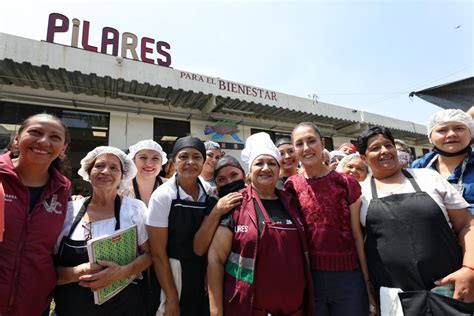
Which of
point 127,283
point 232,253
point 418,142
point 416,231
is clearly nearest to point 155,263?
point 127,283

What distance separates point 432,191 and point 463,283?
640mm

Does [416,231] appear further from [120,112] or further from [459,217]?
[120,112]

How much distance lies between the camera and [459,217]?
77.2 inches

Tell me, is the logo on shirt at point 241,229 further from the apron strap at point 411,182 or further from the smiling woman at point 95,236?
the apron strap at point 411,182

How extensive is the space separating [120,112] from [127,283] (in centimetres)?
628

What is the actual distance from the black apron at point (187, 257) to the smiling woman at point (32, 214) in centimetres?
83

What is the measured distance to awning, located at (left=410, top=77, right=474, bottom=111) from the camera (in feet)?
10.7

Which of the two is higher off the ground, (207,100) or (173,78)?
(173,78)

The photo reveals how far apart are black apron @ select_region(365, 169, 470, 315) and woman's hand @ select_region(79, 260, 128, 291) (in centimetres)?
196

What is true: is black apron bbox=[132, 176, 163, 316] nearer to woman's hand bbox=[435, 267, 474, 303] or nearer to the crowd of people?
the crowd of people

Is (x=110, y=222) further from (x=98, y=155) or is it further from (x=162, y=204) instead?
(x=98, y=155)

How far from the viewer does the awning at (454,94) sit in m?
3.26

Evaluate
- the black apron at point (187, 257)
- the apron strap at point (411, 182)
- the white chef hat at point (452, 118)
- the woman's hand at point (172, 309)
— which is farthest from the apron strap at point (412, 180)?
the woman's hand at point (172, 309)

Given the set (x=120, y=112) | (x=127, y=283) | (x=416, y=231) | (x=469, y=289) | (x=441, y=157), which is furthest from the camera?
(x=120, y=112)
